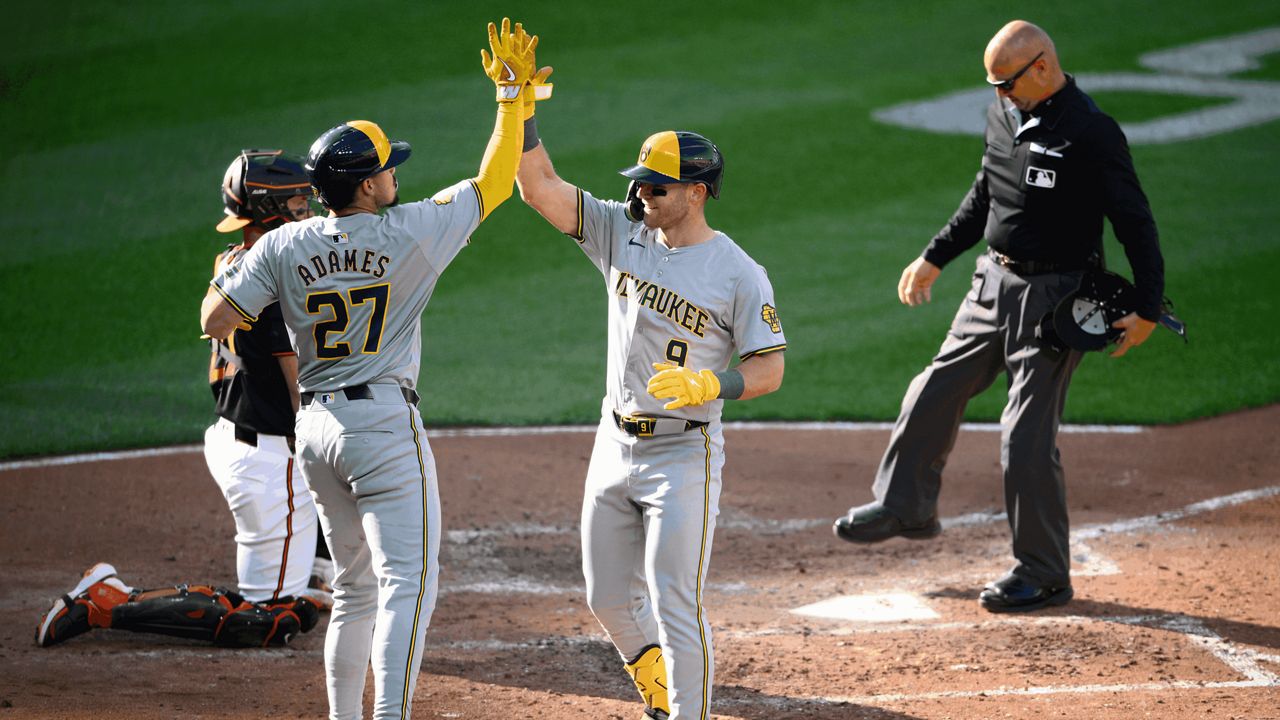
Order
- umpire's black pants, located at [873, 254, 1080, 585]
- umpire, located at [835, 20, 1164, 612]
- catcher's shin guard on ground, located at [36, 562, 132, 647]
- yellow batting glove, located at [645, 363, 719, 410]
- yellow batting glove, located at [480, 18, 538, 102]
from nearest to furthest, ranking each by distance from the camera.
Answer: yellow batting glove, located at [645, 363, 719, 410], yellow batting glove, located at [480, 18, 538, 102], catcher's shin guard on ground, located at [36, 562, 132, 647], umpire, located at [835, 20, 1164, 612], umpire's black pants, located at [873, 254, 1080, 585]

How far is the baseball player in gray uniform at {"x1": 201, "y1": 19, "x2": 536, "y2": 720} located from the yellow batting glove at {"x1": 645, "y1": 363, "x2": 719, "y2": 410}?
724 mm

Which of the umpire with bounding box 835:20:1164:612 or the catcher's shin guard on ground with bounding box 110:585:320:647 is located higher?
the umpire with bounding box 835:20:1164:612

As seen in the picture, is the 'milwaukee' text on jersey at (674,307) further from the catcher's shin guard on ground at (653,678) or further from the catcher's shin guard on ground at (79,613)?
the catcher's shin guard on ground at (79,613)

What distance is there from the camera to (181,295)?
9945mm

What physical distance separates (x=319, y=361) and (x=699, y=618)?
4.31 feet

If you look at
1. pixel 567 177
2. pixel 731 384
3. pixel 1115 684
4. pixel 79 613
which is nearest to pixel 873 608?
pixel 1115 684

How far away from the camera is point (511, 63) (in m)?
4.34

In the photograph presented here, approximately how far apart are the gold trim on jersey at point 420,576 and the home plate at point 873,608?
6.89ft

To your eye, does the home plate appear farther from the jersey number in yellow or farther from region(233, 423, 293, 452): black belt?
the jersey number in yellow

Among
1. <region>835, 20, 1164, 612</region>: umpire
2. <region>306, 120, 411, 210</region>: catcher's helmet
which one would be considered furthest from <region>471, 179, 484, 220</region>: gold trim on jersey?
<region>835, 20, 1164, 612</region>: umpire

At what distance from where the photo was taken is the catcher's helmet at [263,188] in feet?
17.2

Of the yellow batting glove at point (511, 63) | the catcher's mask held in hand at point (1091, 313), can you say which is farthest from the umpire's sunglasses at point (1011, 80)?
the yellow batting glove at point (511, 63)

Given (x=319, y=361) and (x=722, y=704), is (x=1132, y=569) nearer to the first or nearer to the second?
(x=722, y=704)

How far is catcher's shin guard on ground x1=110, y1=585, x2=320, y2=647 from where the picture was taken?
5.14m
